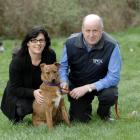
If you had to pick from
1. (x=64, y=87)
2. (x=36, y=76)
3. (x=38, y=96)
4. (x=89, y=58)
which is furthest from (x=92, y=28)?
(x=38, y=96)

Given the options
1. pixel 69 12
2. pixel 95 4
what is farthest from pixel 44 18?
pixel 95 4

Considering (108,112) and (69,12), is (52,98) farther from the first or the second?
(69,12)

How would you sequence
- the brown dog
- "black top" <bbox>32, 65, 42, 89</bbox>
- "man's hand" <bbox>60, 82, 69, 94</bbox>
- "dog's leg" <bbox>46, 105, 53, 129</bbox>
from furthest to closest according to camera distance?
"black top" <bbox>32, 65, 42, 89</bbox> < "man's hand" <bbox>60, 82, 69, 94</bbox> < "dog's leg" <bbox>46, 105, 53, 129</bbox> < the brown dog

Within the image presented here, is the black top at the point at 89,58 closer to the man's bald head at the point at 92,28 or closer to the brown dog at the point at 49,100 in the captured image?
the man's bald head at the point at 92,28

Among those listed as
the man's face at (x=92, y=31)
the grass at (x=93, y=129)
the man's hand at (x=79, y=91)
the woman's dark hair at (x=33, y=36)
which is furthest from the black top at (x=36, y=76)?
the man's face at (x=92, y=31)

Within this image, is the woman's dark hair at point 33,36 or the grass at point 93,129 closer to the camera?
the grass at point 93,129

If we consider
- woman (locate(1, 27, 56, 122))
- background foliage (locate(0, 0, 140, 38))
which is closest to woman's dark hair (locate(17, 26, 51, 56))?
woman (locate(1, 27, 56, 122))

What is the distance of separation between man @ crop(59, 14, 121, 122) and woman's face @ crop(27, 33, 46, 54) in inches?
20.0

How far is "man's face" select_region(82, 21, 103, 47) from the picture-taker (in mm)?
7023

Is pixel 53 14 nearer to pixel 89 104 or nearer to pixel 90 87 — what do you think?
pixel 89 104

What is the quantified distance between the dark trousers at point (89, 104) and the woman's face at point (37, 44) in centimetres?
103

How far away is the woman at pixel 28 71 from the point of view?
278 inches

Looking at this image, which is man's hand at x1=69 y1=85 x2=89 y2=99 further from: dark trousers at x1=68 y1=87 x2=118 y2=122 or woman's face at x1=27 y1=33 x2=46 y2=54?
woman's face at x1=27 y1=33 x2=46 y2=54

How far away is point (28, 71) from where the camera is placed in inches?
286
